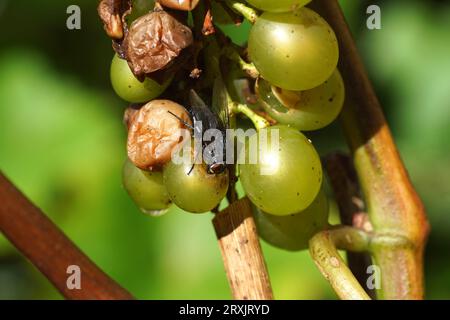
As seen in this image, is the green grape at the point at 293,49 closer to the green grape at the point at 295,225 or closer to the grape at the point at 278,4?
the grape at the point at 278,4

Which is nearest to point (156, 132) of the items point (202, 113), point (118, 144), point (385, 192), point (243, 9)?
point (202, 113)

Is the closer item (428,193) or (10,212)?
(10,212)

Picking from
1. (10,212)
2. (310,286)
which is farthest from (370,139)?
(310,286)

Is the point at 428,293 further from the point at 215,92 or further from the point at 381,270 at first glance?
the point at 215,92

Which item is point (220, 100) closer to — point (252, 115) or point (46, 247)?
point (252, 115)

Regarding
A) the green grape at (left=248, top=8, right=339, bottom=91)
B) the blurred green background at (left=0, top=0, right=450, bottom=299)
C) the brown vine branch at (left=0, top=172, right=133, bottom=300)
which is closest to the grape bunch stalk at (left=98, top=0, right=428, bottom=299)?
the green grape at (left=248, top=8, right=339, bottom=91)

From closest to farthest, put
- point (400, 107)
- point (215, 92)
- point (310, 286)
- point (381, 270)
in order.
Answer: point (215, 92), point (381, 270), point (310, 286), point (400, 107)

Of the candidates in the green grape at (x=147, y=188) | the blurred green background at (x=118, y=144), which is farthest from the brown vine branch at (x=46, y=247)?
the blurred green background at (x=118, y=144)

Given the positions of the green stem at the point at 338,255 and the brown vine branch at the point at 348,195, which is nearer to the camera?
the green stem at the point at 338,255
